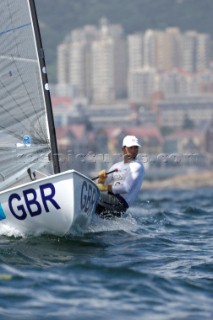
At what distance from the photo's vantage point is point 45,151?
1106 cm

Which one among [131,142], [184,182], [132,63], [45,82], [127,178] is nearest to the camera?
[45,82]

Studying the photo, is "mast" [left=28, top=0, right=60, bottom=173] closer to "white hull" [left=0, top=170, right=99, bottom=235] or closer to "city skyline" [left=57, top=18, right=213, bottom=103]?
"white hull" [left=0, top=170, right=99, bottom=235]

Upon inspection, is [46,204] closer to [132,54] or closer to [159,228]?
[159,228]

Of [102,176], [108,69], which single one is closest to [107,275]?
[102,176]

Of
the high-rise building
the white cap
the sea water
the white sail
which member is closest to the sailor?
the white cap

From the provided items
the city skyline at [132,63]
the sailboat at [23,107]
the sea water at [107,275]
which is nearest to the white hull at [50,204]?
the sailboat at [23,107]

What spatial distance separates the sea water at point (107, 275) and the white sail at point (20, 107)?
30.5 inches

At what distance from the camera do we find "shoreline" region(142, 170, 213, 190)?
91688 millimetres

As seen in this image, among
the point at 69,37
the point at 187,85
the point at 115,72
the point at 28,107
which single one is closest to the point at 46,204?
the point at 28,107

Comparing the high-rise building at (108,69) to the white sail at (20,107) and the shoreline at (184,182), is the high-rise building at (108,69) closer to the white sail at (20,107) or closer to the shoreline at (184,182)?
the shoreline at (184,182)

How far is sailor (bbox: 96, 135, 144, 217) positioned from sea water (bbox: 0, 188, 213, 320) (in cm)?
18

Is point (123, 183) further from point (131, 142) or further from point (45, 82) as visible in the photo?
point (45, 82)

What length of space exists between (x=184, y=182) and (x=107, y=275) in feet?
280

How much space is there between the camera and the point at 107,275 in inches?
349
